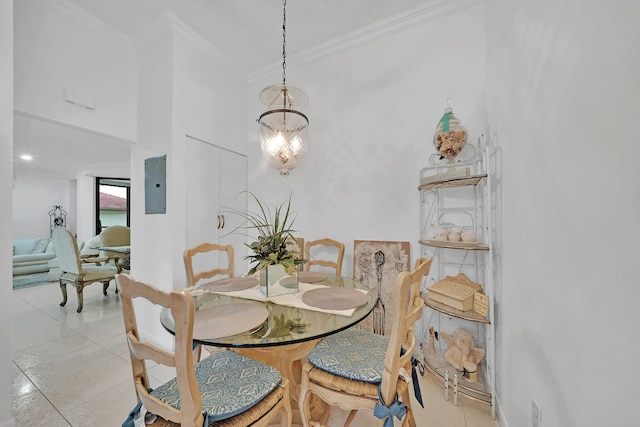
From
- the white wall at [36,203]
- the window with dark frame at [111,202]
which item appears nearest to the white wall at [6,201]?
the window with dark frame at [111,202]

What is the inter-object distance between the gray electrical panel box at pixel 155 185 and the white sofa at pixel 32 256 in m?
4.37

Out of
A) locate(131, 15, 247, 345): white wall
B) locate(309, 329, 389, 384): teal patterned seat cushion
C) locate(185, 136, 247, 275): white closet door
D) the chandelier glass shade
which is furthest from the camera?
locate(185, 136, 247, 275): white closet door

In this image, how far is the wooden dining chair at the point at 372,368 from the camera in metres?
1.02

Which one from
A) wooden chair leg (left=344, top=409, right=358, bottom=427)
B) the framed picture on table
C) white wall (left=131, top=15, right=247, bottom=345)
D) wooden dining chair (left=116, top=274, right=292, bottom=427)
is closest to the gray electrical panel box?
white wall (left=131, top=15, right=247, bottom=345)

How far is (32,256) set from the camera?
480cm

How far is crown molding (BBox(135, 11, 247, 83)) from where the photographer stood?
2.36 meters

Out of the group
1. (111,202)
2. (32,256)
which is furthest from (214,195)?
(111,202)

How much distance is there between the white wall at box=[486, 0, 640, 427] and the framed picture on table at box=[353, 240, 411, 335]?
0.99 meters

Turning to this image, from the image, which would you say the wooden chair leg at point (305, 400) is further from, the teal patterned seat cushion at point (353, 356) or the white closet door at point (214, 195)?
the white closet door at point (214, 195)

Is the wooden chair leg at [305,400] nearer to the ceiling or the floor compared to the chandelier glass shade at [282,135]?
nearer to the floor

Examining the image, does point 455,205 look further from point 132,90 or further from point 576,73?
point 132,90

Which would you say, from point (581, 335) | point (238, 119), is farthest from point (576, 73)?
point (238, 119)

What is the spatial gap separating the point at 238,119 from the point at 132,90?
1126 mm

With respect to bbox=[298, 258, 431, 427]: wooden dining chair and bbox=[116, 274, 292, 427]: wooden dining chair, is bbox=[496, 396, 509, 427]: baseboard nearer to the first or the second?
bbox=[298, 258, 431, 427]: wooden dining chair
